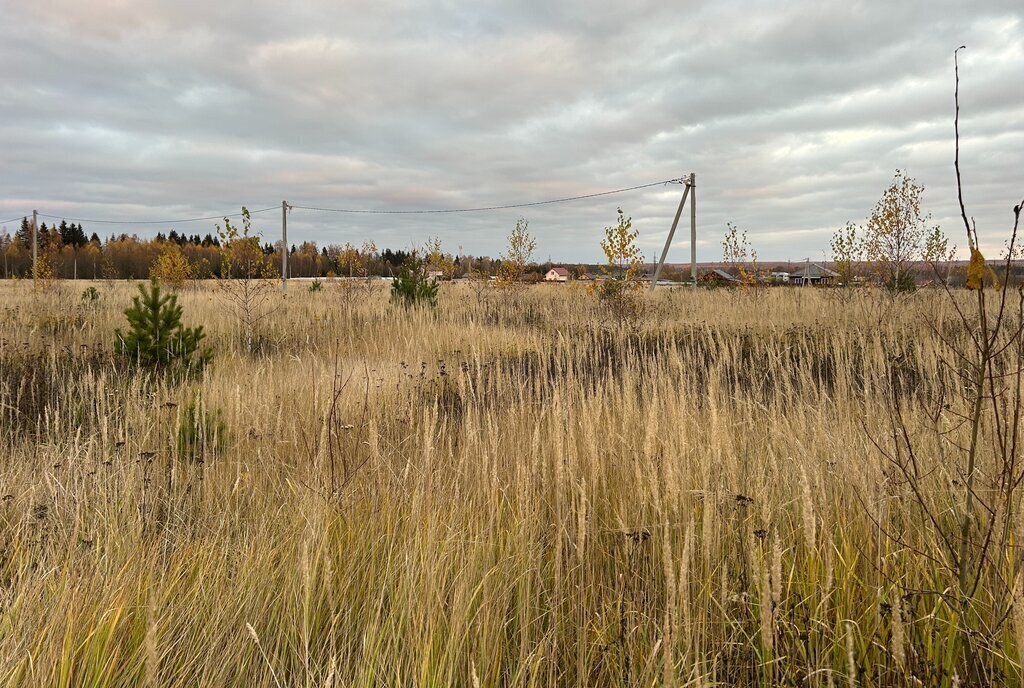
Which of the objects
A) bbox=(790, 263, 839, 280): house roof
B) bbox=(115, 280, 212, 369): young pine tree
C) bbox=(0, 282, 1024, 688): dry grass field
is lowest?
bbox=(0, 282, 1024, 688): dry grass field

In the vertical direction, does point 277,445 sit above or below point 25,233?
below

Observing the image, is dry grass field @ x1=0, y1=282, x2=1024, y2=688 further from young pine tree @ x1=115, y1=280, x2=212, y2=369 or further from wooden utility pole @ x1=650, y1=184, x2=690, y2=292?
wooden utility pole @ x1=650, y1=184, x2=690, y2=292

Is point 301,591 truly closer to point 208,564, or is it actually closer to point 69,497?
point 208,564

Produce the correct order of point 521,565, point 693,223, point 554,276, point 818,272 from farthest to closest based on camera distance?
point 554,276, point 818,272, point 693,223, point 521,565

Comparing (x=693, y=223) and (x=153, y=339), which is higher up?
(x=693, y=223)

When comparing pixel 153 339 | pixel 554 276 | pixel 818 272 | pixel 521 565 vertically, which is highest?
pixel 554 276

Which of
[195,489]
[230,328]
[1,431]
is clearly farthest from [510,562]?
[230,328]

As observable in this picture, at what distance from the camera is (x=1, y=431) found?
425 cm

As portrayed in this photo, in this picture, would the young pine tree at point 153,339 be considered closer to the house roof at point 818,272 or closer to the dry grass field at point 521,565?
the dry grass field at point 521,565

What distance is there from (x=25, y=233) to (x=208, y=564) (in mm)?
74112

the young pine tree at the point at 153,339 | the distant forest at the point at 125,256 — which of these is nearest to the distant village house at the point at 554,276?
the distant forest at the point at 125,256

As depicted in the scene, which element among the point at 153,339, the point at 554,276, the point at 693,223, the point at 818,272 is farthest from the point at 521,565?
the point at 554,276

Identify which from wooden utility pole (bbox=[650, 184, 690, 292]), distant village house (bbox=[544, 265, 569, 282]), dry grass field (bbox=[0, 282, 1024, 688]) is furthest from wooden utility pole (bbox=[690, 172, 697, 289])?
dry grass field (bbox=[0, 282, 1024, 688])

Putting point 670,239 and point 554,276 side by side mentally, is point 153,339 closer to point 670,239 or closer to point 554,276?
point 670,239
